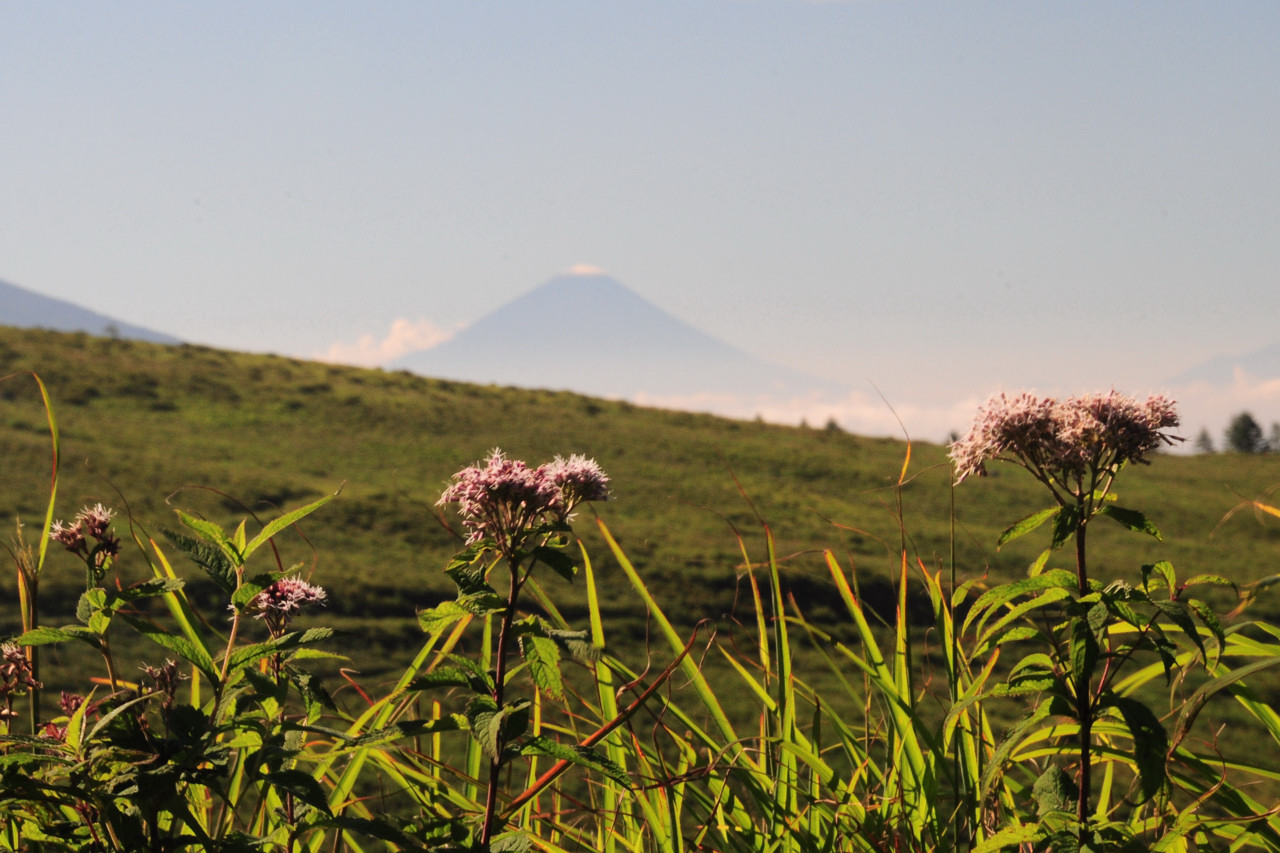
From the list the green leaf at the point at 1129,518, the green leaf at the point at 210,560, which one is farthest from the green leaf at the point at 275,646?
the green leaf at the point at 1129,518

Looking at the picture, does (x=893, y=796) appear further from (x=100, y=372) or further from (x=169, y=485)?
(x=100, y=372)

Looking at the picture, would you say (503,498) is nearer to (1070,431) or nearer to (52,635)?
(52,635)

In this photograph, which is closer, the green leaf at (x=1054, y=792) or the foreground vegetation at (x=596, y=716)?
the foreground vegetation at (x=596, y=716)

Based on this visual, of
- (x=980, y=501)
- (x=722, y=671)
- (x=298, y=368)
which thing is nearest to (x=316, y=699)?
(x=722, y=671)

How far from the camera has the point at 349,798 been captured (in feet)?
7.83

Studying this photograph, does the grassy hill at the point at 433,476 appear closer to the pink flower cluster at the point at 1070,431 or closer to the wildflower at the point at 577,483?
the pink flower cluster at the point at 1070,431

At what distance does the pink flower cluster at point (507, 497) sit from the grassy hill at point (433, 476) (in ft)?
58.5

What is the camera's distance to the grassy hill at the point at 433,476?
25.4 m

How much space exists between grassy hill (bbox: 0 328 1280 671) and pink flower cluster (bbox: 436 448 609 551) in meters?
17.8

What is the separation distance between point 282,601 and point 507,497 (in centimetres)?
55

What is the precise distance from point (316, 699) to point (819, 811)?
4.32 feet

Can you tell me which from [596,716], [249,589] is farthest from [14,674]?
[596,716]

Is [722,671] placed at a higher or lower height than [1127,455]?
lower

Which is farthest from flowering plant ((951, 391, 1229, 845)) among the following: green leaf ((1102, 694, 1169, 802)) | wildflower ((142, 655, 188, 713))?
wildflower ((142, 655, 188, 713))
